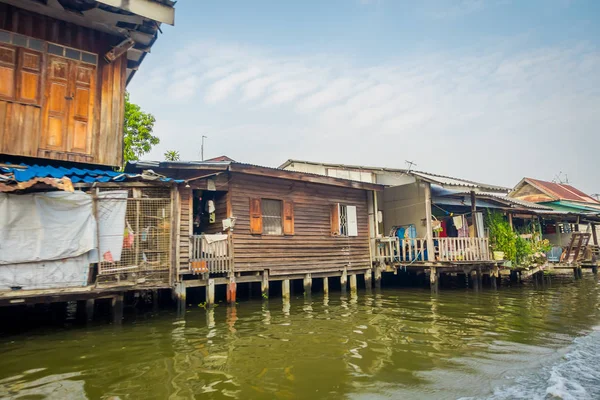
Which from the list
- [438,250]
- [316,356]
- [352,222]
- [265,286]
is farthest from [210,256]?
[438,250]

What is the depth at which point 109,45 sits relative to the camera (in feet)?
33.5

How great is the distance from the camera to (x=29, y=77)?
29.6 feet

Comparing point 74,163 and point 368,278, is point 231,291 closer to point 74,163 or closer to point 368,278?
point 74,163

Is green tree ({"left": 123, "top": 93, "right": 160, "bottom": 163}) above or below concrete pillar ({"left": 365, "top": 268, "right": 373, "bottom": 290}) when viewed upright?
above

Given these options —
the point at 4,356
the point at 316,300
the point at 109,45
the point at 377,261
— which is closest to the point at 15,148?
the point at 109,45

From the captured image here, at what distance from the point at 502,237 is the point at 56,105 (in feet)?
54.6

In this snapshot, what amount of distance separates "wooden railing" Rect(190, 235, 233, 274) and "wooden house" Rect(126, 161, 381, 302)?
3 centimetres

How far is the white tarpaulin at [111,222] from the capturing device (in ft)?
27.9

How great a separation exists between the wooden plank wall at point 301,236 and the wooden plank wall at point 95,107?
3.80 m

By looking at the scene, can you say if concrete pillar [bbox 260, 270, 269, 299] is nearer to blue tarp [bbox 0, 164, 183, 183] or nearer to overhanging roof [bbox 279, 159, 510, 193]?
blue tarp [bbox 0, 164, 183, 183]

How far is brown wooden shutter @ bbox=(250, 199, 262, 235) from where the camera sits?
1247 cm

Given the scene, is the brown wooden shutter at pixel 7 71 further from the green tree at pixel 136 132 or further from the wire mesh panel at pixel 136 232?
the green tree at pixel 136 132

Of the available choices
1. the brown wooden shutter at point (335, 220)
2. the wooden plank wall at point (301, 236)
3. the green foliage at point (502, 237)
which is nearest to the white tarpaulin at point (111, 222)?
the wooden plank wall at point (301, 236)

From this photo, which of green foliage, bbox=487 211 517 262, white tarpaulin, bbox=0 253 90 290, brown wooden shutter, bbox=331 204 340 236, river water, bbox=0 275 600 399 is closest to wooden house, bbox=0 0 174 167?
white tarpaulin, bbox=0 253 90 290
